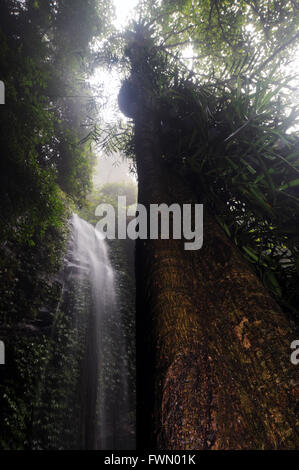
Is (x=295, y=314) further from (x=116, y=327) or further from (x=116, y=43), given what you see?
(x=116, y=43)

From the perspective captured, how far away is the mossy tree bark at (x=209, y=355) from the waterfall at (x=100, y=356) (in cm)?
381

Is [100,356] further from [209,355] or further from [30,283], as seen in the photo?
[209,355]

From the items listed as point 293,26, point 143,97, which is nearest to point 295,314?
point 143,97

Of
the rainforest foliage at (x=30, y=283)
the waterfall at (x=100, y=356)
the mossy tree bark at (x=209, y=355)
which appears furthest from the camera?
the waterfall at (x=100, y=356)

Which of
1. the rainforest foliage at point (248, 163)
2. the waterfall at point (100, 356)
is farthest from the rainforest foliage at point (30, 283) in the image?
the rainforest foliage at point (248, 163)

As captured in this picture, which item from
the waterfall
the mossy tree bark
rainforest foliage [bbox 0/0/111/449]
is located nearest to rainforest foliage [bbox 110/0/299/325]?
the mossy tree bark

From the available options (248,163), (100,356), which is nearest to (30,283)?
(100,356)

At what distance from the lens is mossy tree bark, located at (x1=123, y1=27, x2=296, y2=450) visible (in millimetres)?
637

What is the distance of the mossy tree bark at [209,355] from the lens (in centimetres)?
64

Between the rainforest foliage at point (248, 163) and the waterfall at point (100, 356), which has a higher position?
the rainforest foliage at point (248, 163)

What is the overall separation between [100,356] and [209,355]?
441 centimetres

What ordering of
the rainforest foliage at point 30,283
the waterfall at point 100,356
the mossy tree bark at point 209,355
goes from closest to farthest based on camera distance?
the mossy tree bark at point 209,355 < the rainforest foliage at point 30,283 < the waterfall at point 100,356

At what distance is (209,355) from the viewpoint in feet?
2.61

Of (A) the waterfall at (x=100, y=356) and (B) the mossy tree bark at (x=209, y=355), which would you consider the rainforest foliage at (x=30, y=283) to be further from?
(B) the mossy tree bark at (x=209, y=355)
